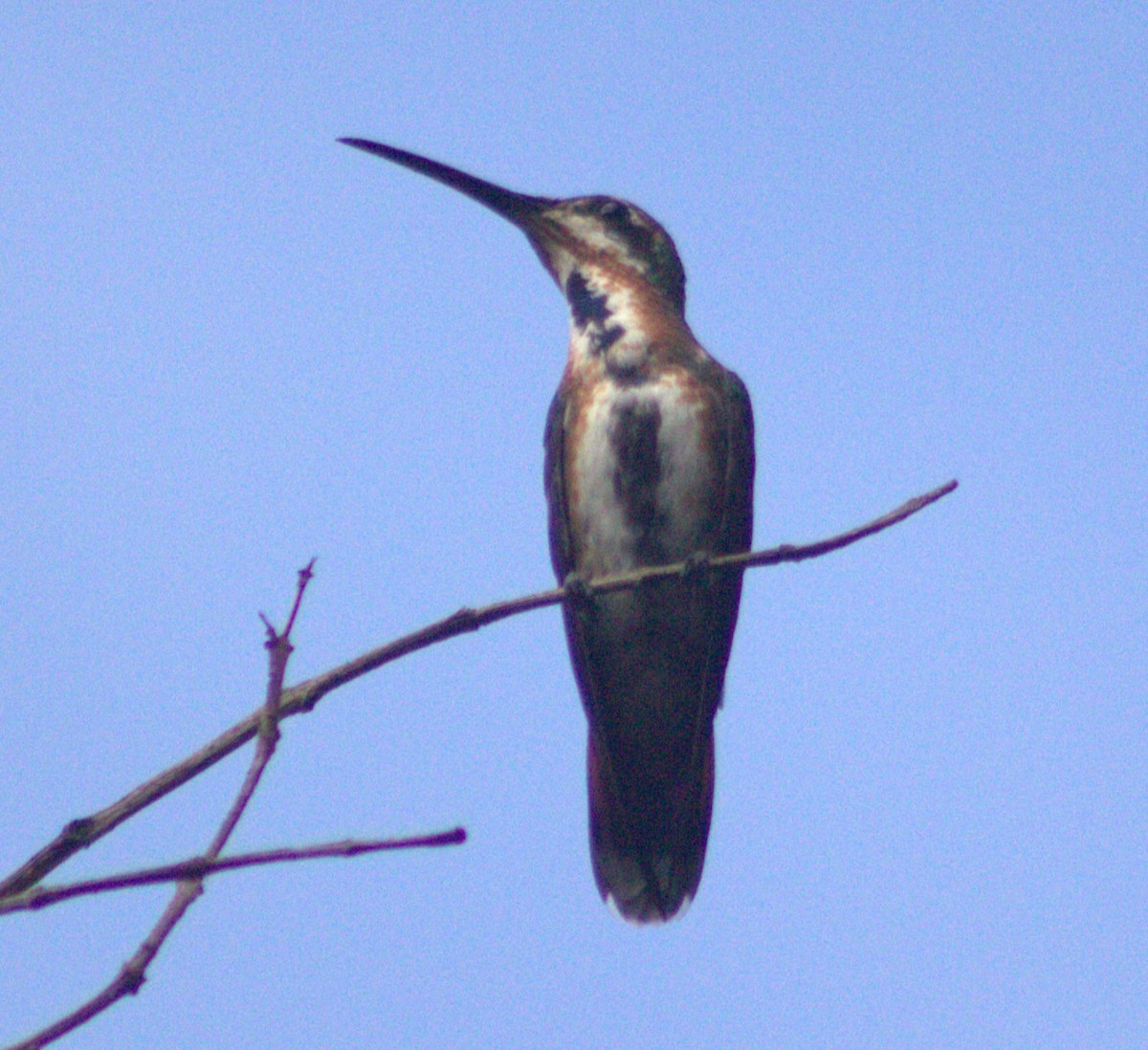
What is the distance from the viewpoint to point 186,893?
171 centimetres

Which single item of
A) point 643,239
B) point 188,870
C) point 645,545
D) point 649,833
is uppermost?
point 643,239

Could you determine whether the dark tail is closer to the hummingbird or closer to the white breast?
the hummingbird

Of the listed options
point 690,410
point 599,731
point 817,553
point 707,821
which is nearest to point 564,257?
point 690,410

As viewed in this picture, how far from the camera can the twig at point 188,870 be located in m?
1.54

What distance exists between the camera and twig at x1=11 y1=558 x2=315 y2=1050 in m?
1.54

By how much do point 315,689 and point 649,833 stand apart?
3648mm

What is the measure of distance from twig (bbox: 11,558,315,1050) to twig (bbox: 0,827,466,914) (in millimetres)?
15

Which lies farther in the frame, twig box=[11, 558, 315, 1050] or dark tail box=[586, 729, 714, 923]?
dark tail box=[586, 729, 714, 923]

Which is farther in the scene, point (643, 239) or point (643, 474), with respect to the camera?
point (643, 239)

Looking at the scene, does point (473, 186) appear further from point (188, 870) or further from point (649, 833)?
point (188, 870)

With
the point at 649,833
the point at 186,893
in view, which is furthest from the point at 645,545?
the point at 186,893

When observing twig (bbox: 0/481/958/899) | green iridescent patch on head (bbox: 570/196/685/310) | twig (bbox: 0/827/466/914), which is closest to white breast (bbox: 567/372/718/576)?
green iridescent patch on head (bbox: 570/196/685/310)

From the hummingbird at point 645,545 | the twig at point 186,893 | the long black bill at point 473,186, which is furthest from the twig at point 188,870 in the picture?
the long black bill at point 473,186

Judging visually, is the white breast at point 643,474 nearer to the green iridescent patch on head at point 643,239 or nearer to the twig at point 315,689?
the green iridescent patch on head at point 643,239
